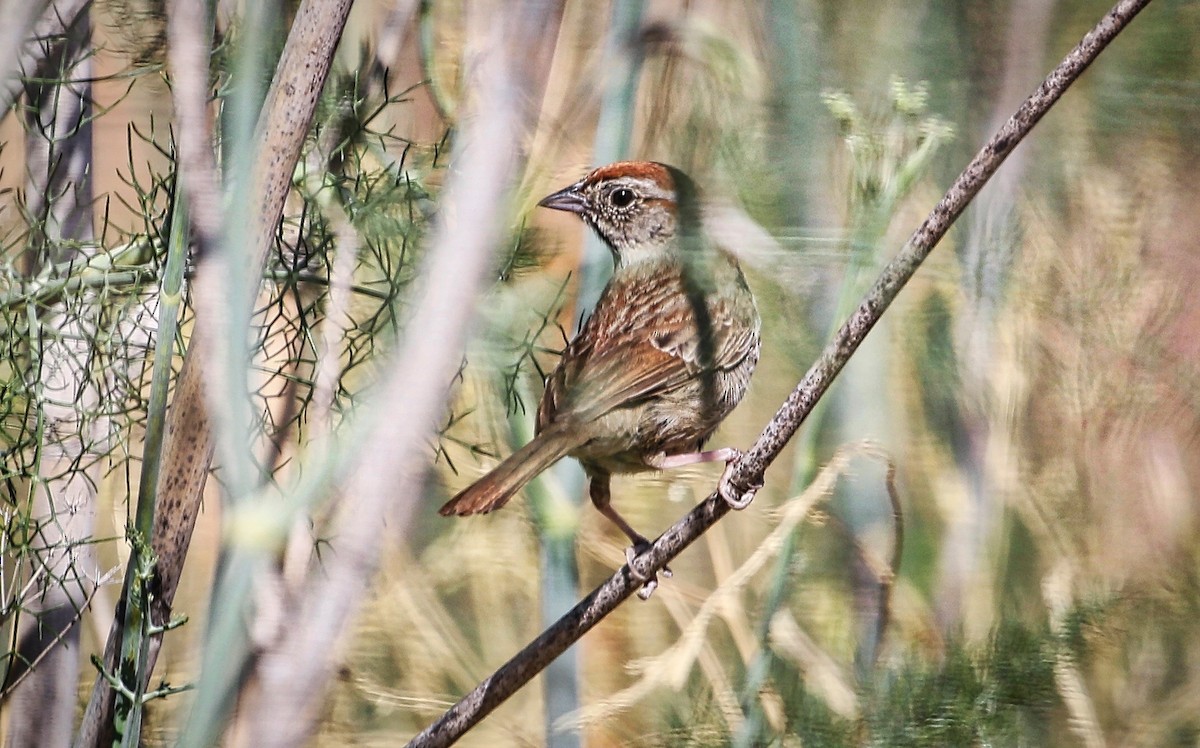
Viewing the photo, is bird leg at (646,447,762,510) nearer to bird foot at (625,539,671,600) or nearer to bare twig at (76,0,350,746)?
bird foot at (625,539,671,600)

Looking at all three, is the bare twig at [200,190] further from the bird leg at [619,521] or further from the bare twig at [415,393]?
the bird leg at [619,521]

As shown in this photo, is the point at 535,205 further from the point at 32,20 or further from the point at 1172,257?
the point at 1172,257

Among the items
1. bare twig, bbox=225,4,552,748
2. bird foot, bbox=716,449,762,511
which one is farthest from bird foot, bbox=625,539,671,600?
bare twig, bbox=225,4,552,748

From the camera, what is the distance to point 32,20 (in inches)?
53.1

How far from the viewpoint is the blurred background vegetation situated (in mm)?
1392

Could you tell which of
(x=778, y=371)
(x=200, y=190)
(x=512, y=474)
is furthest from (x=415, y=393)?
(x=778, y=371)

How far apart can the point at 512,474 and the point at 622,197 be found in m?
0.36

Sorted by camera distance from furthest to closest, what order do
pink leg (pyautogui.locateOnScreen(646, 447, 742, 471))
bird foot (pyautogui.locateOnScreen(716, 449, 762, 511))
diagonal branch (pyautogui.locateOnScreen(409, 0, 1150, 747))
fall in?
pink leg (pyautogui.locateOnScreen(646, 447, 742, 471)) → bird foot (pyautogui.locateOnScreen(716, 449, 762, 511)) → diagonal branch (pyautogui.locateOnScreen(409, 0, 1150, 747))

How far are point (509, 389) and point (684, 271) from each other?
248mm

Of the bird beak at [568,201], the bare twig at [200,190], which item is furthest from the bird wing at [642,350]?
the bare twig at [200,190]

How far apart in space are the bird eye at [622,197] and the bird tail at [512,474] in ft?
0.93

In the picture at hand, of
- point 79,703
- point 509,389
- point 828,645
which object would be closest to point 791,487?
point 828,645

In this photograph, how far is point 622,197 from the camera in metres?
1.38

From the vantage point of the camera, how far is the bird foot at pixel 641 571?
1.27m
